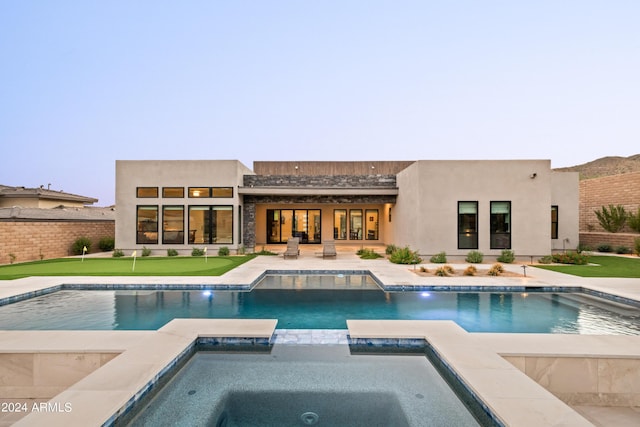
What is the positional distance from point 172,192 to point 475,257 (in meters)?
14.1

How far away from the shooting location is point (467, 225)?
1367 cm

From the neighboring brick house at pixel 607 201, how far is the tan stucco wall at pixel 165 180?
19.2 m

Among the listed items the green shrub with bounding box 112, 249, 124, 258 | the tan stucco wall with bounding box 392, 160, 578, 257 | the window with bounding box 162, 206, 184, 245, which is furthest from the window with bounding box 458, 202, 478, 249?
the green shrub with bounding box 112, 249, 124, 258

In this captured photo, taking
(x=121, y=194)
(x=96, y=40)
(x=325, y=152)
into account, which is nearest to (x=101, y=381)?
(x=121, y=194)

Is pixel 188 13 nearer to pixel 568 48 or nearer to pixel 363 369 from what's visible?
pixel 363 369

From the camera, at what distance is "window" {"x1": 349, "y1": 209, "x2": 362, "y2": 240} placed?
67.2 feet

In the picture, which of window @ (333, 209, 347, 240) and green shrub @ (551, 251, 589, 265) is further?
window @ (333, 209, 347, 240)

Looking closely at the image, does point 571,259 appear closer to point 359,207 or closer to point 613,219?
point 613,219

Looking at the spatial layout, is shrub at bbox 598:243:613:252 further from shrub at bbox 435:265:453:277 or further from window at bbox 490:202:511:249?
shrub at bbox 435:265:453:277

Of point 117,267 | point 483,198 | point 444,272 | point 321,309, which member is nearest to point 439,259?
point 444,272

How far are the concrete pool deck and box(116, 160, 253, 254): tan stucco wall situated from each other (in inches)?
430

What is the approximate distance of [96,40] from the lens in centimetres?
2133

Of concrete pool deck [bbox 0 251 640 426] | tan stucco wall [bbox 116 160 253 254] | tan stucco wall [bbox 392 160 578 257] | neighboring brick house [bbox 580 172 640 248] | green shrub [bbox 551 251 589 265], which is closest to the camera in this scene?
concrete pool deck [bbox 0 251 640 426]

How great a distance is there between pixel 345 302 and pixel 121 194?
1338cm
